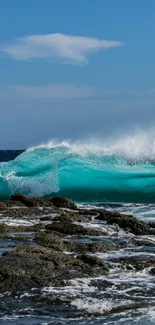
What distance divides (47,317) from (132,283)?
2.18 m

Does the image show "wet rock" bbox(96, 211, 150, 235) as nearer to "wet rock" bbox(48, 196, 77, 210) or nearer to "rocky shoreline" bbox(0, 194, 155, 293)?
"rocky shoreline" bbox(0, 194, 155, 293)

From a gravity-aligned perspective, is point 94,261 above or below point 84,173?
below

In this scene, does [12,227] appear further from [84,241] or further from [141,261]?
[141,261]

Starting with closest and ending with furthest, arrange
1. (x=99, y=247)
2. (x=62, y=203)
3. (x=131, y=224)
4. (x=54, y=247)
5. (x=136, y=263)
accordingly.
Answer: (x=136, y=263) < (x=54, y=247) < (x=99, y=247) < (x=131, y=224) < (x=62, y=203)

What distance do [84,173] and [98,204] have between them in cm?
973

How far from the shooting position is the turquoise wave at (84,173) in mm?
31253

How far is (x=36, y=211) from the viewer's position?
18781 mm

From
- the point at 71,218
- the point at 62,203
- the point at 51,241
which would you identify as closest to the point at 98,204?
the point at 62,203

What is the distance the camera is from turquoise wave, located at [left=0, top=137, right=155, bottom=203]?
3125 centimetres

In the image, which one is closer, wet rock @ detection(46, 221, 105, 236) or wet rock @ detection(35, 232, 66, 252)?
wet rock @ detection(35, 232, 66, 252)

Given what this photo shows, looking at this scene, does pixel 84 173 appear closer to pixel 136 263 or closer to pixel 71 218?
pixel 71 218

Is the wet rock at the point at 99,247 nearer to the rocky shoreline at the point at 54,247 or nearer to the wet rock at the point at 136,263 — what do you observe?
the rocky shoreline at the point at 54,247

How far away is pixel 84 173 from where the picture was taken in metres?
35.1

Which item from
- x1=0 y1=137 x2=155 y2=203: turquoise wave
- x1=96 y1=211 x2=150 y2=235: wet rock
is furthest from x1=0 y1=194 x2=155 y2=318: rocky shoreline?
x1=0 y1=137 x2=155 y2=203: turquoise wave
